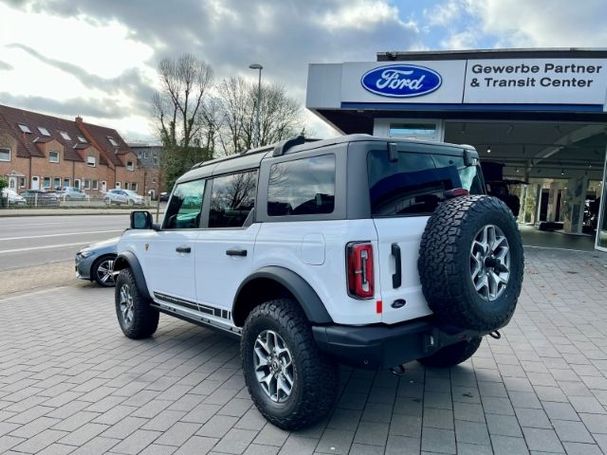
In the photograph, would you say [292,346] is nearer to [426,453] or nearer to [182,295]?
[426,453]

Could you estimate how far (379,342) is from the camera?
2660mm

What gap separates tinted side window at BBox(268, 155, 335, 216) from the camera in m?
2.96

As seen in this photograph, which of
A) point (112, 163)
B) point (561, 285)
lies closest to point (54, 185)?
point (112, 163)

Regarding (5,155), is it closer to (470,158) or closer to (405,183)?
(470,158)

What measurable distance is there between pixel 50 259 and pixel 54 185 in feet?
153

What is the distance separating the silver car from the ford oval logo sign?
7.42m

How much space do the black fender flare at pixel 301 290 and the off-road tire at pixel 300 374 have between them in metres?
0.15

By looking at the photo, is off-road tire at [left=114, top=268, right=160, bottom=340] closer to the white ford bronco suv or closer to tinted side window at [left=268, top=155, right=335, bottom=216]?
Answer: the white ford bronco suv

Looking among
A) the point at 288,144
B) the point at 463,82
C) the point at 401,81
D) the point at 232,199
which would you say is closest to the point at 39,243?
the point at 401,81

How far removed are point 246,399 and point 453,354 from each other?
6.15 ft

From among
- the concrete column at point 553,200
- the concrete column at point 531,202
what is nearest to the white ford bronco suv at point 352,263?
the concrete column at point 553,200

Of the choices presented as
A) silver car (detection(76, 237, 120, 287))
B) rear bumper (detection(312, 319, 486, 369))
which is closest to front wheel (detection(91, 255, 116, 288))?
silver car (detection(76, 237, 120, 287))

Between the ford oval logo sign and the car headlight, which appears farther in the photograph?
the ford oval logo sign

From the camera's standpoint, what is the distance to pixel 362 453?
2791 millimetres
